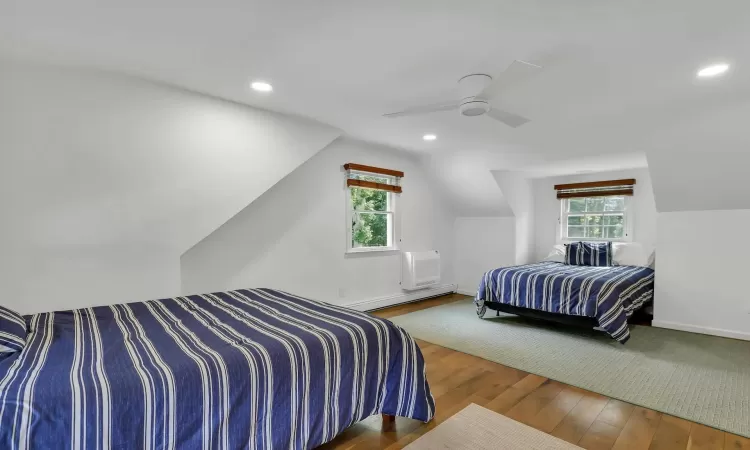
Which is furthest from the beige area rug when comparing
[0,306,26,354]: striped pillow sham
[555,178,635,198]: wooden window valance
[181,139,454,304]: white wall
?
[555,178,635,198]: wooden window valance

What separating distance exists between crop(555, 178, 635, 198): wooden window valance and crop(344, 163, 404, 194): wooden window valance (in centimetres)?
265

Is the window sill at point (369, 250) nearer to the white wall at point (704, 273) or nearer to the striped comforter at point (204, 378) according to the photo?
the striped comforter at point (204, 378)

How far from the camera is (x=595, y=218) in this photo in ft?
18.2

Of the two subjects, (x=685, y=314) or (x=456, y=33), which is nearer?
(x=456, y=33)

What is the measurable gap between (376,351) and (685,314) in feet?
12.8

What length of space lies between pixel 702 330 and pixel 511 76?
3.64 m

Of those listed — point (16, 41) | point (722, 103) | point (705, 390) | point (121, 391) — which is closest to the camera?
point (121, 391)

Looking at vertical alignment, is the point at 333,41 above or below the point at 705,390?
above

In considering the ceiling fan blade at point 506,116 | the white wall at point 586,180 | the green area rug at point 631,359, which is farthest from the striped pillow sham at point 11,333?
the white wall at point 586,180

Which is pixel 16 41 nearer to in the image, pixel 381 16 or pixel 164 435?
pixel 381 16

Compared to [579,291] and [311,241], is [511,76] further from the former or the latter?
[311,241]

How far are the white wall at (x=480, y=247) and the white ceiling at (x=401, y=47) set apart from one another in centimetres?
276

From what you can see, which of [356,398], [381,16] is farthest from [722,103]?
[356,398]

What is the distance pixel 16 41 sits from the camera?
202 centimetres
